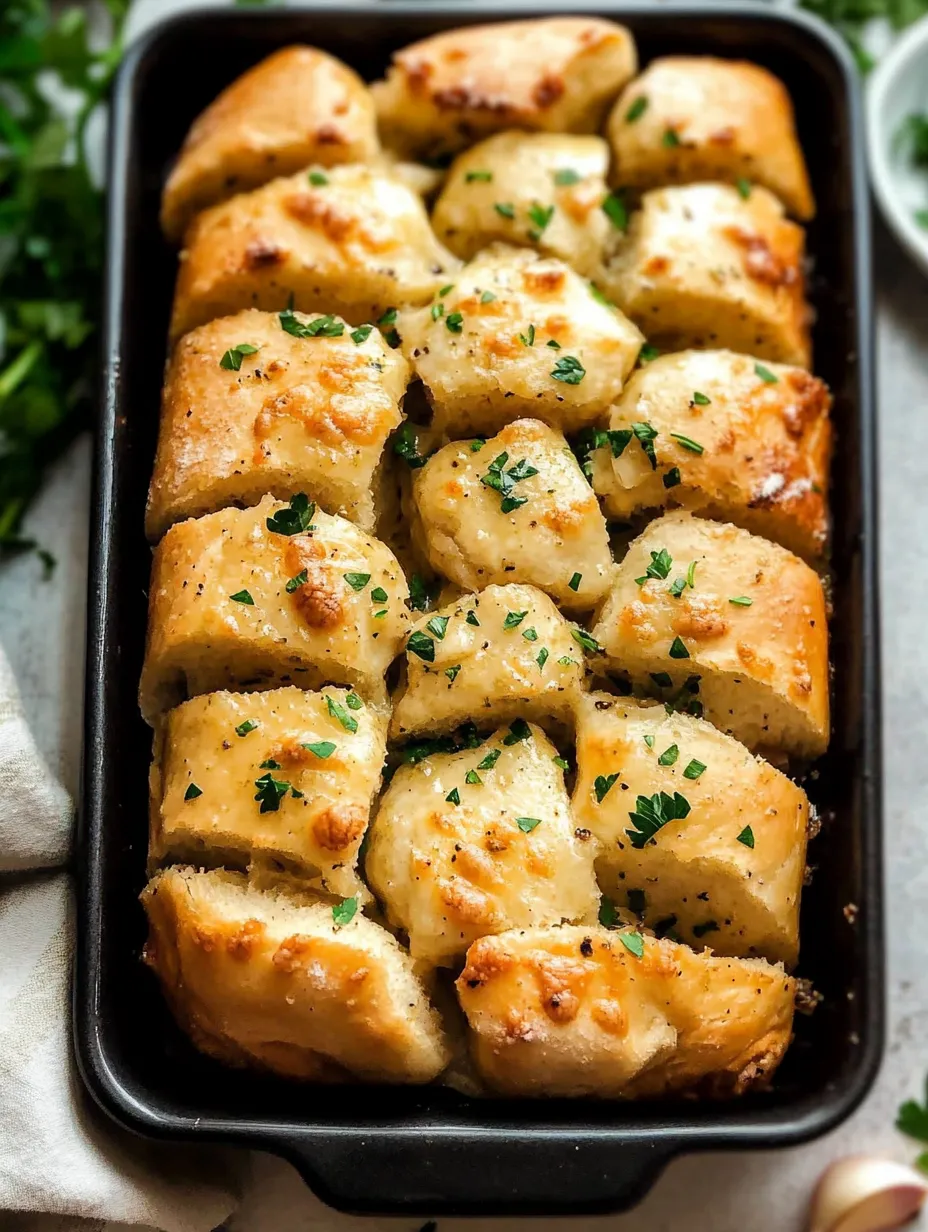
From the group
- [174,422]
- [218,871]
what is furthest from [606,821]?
[174,422]

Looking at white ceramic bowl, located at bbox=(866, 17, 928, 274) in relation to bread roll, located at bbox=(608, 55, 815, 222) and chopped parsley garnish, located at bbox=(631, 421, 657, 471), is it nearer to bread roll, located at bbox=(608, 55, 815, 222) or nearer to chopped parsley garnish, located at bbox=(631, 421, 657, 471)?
bread roll, located at bbox=(608, 55, 815, 222)

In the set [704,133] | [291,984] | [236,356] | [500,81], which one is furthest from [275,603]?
[704,133]

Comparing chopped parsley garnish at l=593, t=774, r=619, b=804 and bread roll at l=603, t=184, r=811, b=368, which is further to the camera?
bread roll at l=603, t=184, r=811, b=368

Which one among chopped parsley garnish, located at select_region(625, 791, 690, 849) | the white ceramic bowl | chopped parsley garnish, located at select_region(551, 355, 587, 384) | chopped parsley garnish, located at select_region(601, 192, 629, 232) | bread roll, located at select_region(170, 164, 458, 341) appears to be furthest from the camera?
the white ceramic bowl

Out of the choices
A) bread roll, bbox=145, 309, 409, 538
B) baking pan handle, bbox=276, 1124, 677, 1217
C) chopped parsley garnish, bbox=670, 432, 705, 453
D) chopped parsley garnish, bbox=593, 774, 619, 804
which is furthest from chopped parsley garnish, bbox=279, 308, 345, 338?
baking pan handle, bbox=276, 1124, 677, 1217

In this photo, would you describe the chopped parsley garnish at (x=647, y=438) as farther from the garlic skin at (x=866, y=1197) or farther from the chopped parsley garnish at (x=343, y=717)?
the garlic skin at (x=866, y=1197)

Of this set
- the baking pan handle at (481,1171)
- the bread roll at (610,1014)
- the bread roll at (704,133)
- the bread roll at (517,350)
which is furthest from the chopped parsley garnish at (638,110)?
the baking pan handle at (481,1171)
